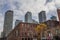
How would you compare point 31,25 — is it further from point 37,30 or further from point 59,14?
point 59,14

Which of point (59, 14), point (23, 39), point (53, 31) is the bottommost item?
point (23, 39)

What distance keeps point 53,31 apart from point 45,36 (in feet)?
14.4

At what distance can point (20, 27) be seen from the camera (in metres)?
67.1

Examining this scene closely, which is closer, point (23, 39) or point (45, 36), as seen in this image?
point (45, 36)

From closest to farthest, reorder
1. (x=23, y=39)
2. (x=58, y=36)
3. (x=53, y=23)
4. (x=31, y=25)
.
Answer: (x=58, y=36) < (x=23, y=39) < (x=31, y=25) < (x=53, y=23)

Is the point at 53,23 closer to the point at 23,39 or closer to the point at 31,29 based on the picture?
the point at 31,29

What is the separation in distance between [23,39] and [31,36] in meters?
4.63

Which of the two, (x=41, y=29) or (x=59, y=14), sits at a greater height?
(x=59, y=14)

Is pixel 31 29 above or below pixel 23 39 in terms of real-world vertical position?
above

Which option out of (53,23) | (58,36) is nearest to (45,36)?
(58,36)

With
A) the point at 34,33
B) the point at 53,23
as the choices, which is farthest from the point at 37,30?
the point at 53,23

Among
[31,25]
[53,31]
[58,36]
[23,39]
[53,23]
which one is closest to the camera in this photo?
[58,36]

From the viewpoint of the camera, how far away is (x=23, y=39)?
65.2 m

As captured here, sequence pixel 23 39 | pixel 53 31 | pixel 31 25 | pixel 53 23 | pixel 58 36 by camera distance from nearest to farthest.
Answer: pixel 58 36, pixel 53 31, pixel 23 39, pixel 31 25, pixel 53 23
